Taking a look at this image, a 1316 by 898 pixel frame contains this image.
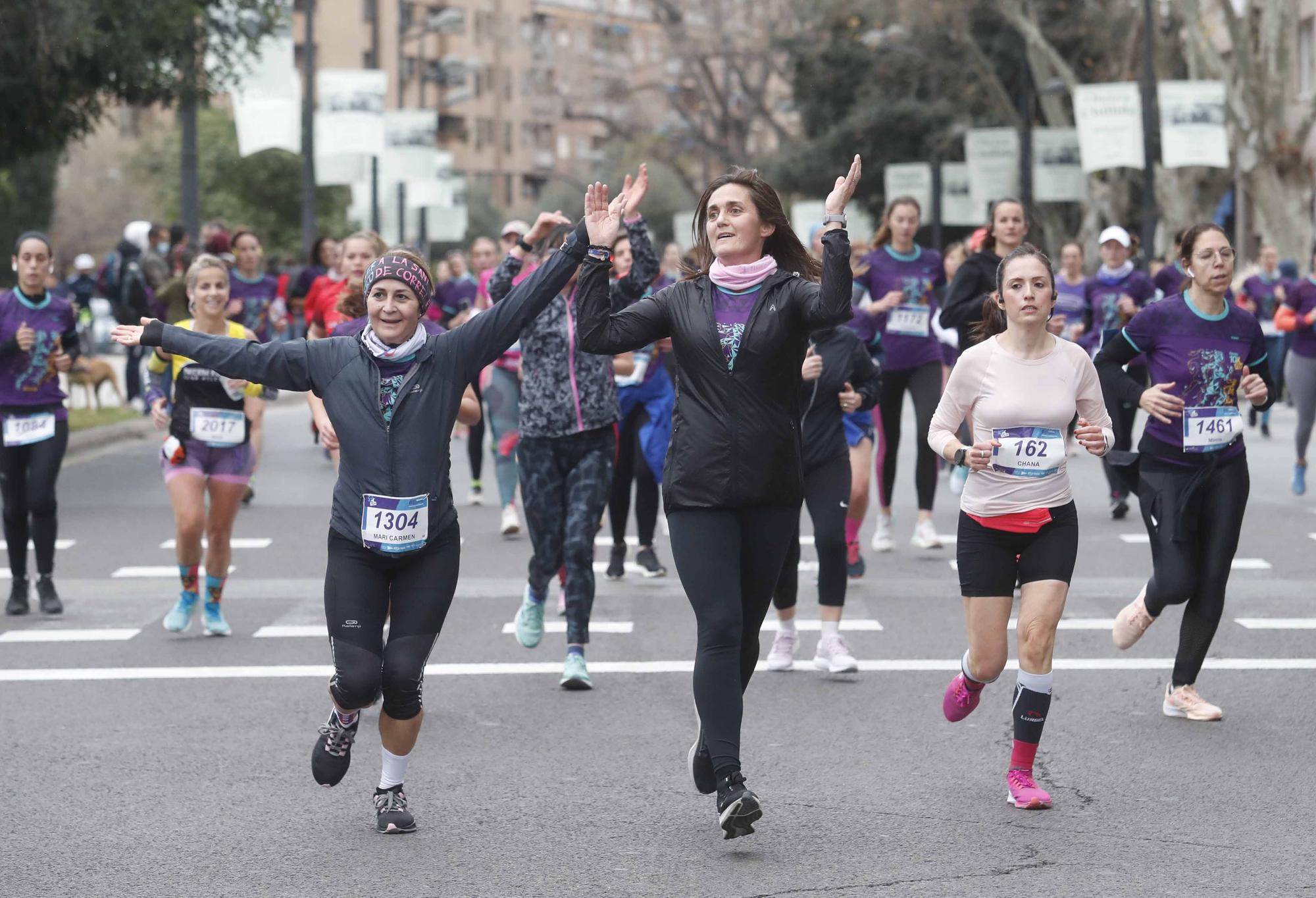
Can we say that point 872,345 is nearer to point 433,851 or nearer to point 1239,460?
point 1239,460

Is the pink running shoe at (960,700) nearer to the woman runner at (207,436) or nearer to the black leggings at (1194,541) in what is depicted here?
the black leggings at (1194,541)

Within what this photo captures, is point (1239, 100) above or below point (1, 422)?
above

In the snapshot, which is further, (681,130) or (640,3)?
(681,130)

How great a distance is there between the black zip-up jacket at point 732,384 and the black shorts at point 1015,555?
753 millimetres

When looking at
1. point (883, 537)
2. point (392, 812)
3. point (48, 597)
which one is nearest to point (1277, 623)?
point (883, 537)

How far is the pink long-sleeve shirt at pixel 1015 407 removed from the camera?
241 inches

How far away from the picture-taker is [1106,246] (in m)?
14.1

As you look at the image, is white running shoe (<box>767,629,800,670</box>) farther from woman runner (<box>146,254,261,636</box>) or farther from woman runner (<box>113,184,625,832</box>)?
woman runner (<box>113,184,625,832</box>)

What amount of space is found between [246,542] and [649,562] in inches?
121

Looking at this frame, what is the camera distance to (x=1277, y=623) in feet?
31.1

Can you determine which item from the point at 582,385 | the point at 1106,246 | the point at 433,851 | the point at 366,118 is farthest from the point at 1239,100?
the point at 433,851

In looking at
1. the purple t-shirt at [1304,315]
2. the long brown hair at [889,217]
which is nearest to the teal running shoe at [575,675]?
the long brown hair at [889,217]

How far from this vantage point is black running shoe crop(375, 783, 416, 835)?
5785 millimetres

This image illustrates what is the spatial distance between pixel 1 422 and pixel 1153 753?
5972 millimetres
